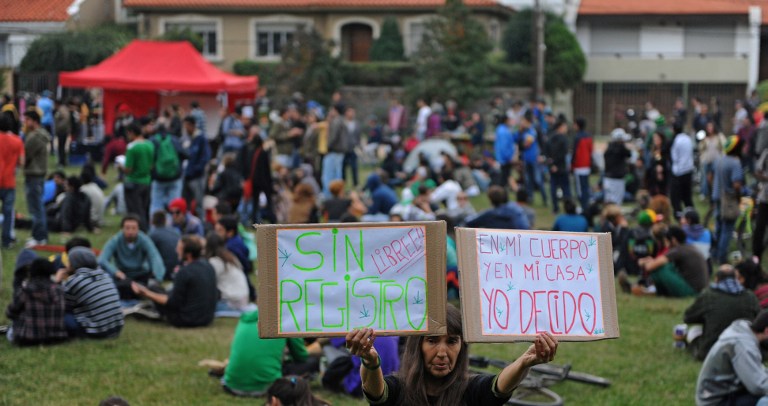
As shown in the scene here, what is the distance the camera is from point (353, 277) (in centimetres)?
472

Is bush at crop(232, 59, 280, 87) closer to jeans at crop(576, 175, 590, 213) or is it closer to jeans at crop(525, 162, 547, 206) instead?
jeans at crop(525, 162, 547, 206)

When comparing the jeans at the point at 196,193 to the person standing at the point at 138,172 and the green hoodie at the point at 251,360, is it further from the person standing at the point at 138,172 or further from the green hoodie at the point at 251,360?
the green hoodie at the point at 251,360

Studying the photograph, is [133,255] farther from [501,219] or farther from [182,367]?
[501,219]

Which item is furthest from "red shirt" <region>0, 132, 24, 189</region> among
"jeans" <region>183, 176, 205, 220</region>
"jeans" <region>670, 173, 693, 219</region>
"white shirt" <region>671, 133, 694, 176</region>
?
"jeans" <region>670, 173, 693, 219</region>

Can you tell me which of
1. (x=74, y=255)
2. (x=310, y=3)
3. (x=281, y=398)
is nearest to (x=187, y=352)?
(x=74, y=255)

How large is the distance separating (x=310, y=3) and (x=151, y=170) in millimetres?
29271

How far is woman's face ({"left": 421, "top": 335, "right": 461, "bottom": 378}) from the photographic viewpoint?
4.71m

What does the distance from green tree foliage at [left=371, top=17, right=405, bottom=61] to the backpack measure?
90.3ft

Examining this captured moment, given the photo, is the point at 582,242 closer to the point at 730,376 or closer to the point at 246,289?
the point at 730,376

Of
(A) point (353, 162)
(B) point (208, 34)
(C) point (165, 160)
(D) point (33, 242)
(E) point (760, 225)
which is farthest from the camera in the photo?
(B) point (208, 34)

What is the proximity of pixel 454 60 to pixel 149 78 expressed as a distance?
14286 mm

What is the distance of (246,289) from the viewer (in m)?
12.4

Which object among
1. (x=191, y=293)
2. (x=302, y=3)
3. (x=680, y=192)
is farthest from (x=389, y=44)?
(x=191, y=293)

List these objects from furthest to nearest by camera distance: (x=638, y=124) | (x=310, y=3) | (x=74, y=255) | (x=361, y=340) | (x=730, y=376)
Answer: (x=310, y=3), (x=638, y=124), (x=74, y=255), (x=730, y=376), (x=361, y=340)
